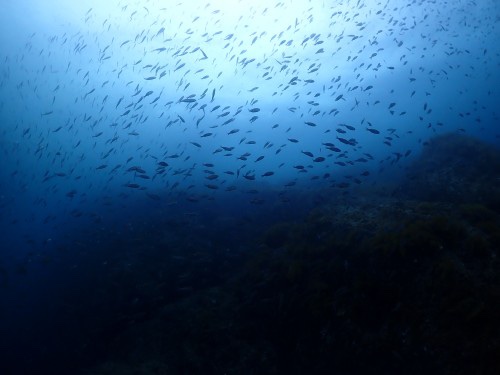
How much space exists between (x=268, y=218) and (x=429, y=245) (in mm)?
10835

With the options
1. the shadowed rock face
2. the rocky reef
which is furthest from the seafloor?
the shadowed rock face

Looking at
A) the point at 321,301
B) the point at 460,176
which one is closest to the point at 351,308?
the point at 321,301

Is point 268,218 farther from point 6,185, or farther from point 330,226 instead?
point 6,185

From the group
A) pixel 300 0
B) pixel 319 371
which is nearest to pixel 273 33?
pixel 300 0

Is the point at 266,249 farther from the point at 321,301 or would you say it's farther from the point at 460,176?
the point at 460,176

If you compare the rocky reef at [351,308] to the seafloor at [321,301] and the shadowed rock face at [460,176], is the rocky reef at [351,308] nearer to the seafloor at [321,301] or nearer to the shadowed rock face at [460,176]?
the seafloor at [321,301]

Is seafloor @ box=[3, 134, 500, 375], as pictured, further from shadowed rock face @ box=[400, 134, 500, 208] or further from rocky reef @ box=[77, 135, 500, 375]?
shadowed rock face @ box=[400, 134, 500, 208]

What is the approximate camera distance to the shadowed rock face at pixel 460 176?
550 inches

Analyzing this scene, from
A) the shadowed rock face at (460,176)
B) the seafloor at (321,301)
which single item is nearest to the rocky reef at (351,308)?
the seafloor at (321,301)

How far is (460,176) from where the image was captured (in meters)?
16.0

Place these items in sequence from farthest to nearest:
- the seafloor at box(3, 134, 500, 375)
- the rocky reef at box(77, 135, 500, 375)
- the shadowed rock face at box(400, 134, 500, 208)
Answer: the shadowed rock face at box(400, 134, 500, 208)
the seafloor at box(3, 134, 500, 375)
the rocky reef at box(77, 135, 500, 375)

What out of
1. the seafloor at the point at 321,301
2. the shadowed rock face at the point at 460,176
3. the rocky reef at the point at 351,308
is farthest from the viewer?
the shadowed rock face at the point at 460,176

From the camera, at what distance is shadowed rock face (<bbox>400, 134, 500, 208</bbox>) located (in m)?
14.0

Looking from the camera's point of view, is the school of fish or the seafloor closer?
the seafloor
